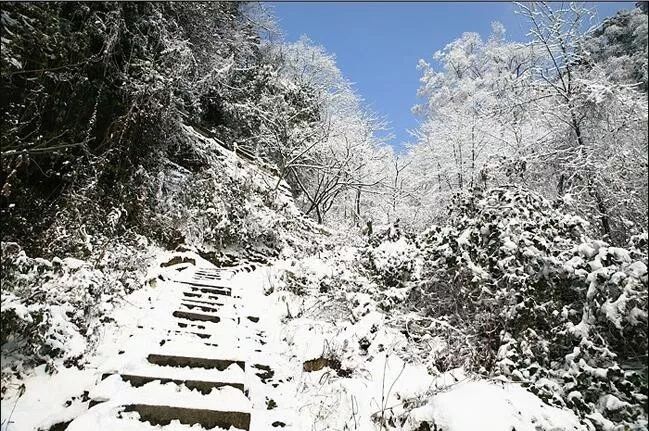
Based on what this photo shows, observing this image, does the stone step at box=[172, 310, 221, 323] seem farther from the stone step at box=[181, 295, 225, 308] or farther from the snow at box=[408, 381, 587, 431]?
the snow at box=[408, 381, 587, 431]

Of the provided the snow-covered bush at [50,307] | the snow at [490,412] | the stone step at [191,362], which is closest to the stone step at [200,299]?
the snow-covered bush at [50,307]

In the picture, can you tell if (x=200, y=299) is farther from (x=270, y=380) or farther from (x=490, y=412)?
(x=490, y=412)

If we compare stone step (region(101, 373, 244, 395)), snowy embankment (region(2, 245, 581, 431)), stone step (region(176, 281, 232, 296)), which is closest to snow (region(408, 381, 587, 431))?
snowy embankment (region(2, 245, 581, 431))

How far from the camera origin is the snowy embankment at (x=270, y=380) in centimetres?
265

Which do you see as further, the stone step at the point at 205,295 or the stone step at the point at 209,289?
the stone step at the point at 209,289

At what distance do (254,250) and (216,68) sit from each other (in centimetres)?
486

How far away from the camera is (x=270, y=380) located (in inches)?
157

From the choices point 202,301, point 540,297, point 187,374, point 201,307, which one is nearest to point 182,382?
point 187,374

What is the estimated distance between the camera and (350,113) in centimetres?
2081

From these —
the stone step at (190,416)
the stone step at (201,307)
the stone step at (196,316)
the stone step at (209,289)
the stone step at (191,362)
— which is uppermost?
the stone step at (209,289)

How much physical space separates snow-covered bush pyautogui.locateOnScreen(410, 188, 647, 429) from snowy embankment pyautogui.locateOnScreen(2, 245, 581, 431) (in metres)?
0.29

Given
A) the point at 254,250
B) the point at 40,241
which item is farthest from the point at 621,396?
the point at 254,250

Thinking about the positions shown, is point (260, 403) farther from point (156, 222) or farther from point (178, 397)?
point (156, 222)

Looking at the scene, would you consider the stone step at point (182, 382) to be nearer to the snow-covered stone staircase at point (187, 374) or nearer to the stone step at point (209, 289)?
the snow-covered stone staircase at point (187, 374)
